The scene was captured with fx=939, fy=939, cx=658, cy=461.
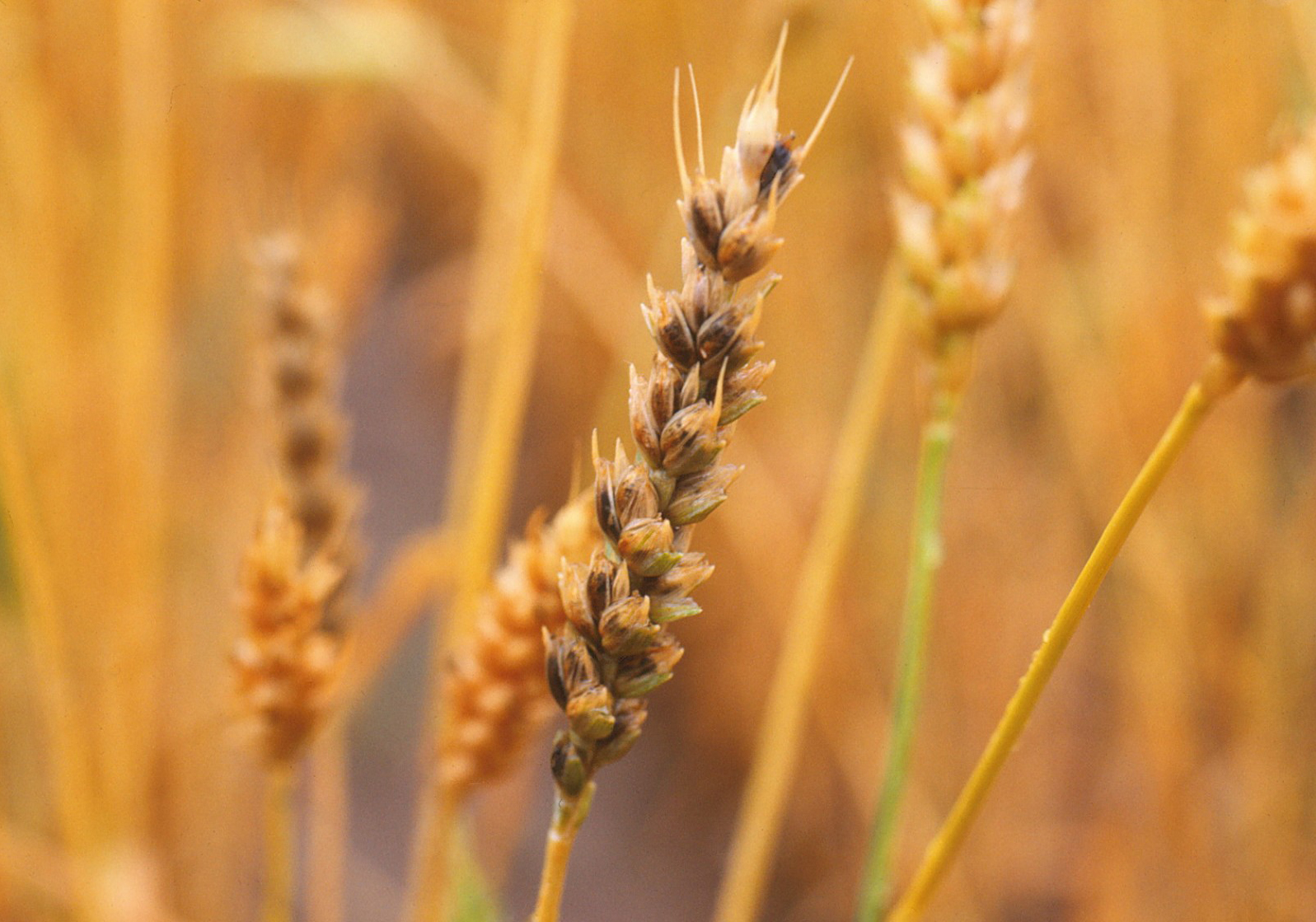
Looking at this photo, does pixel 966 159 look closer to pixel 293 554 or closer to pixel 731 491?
pixel 293 554

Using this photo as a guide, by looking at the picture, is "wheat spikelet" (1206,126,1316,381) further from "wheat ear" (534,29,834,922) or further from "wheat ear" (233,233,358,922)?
"wheat ear" (233,233,358,922)

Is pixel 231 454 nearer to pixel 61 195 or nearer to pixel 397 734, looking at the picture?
pixel 61 195

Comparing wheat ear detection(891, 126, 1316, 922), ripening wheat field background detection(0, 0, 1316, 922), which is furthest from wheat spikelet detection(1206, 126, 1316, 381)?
ripening wheat field background detection(0, 0, 1316, 922)

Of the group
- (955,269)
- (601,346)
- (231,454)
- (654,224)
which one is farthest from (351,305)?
(955,269)

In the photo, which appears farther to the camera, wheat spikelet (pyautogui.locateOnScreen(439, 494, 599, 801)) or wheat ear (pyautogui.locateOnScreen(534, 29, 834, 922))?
wheat spikelet (pyautogui.locateOnScreen(439, 494, 599, 801))

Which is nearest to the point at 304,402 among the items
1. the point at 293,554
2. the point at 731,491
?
the point at 293,554
